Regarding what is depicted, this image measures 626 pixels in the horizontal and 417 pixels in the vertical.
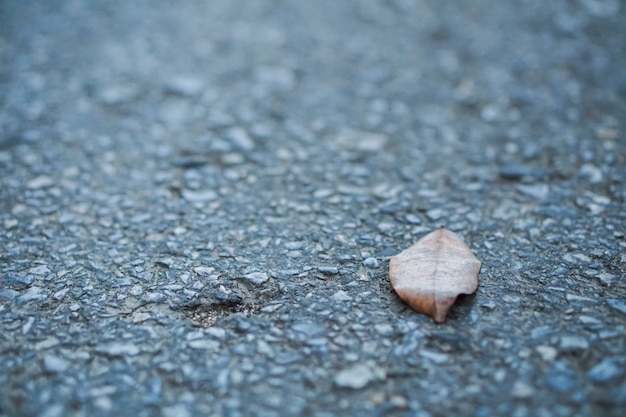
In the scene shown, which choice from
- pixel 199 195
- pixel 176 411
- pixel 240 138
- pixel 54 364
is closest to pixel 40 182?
pixel 199 195

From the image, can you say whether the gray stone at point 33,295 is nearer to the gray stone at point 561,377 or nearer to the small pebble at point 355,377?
the small pebble at point 355,377

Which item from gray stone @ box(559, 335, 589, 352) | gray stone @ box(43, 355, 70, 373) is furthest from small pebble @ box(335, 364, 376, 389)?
gray stone @ box(43, 355, 70, 373)

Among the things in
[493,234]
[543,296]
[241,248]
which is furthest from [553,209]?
[241,248]

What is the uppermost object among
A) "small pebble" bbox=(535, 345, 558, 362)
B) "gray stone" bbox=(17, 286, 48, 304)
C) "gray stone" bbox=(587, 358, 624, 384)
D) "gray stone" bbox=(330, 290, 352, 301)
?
"gray stone" bbox=(587, 358, 624, 384)

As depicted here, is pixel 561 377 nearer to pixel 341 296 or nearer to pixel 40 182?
pixel 341 296

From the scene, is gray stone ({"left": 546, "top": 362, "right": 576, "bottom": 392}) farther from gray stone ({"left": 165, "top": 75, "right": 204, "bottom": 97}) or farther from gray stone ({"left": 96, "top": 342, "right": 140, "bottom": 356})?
gray stone ({"left": 165, "top": 75, "right": 204, "bottom": 97})
